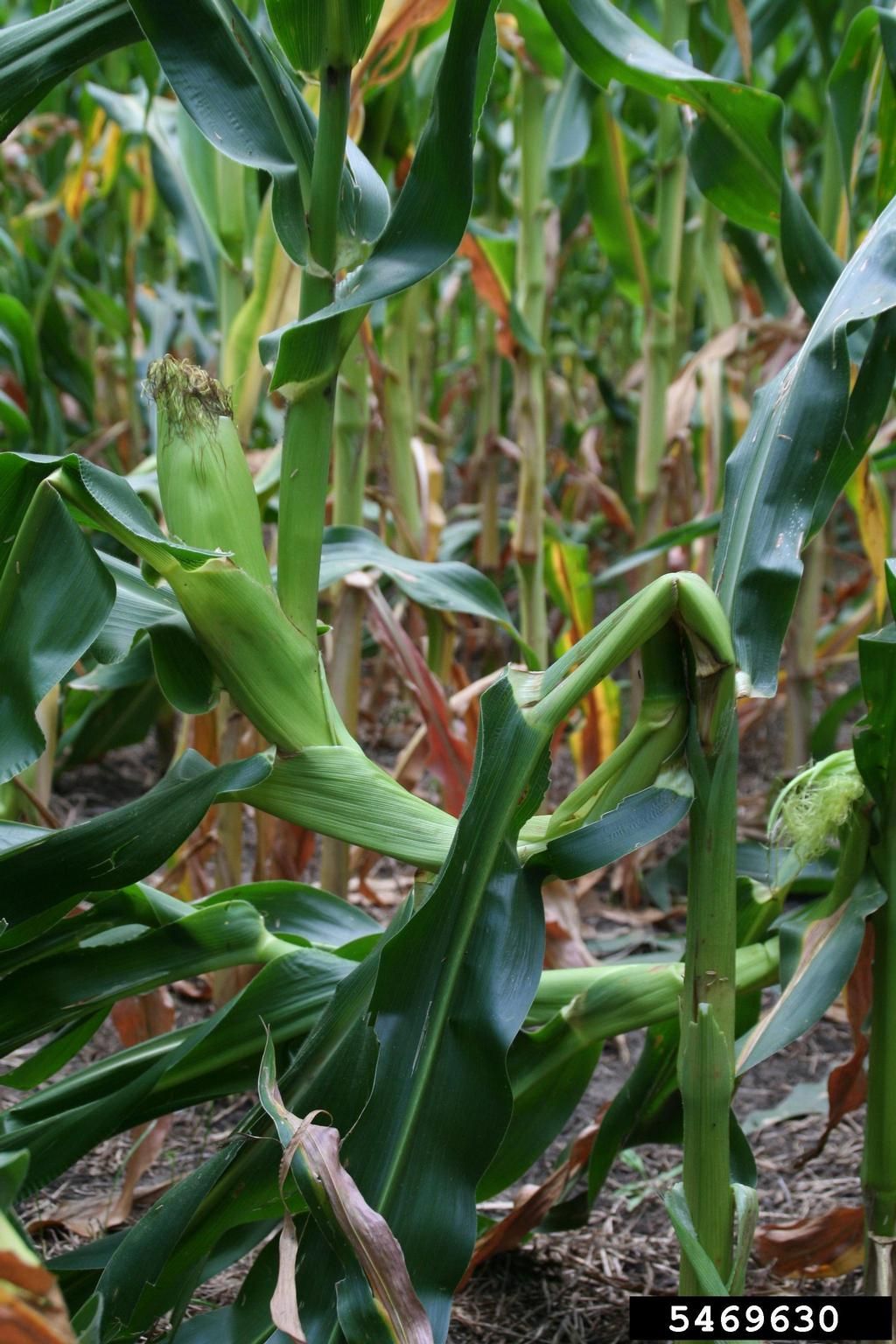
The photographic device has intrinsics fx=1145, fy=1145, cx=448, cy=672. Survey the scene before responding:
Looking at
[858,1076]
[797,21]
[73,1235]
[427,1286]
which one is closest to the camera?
[427,1286]

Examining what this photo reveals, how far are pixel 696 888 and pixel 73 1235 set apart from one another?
0.67m

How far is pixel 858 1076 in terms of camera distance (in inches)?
31.9

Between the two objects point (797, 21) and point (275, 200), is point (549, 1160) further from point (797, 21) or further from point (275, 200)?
point (797, 21)

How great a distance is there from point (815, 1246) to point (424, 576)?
607mm

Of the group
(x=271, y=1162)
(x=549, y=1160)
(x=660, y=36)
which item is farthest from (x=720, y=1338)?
(x=660, y=36)

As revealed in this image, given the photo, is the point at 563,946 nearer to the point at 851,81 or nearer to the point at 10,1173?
the point at 10,1173

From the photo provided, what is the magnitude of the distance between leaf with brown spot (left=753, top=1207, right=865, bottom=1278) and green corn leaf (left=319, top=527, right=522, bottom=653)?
506 mm

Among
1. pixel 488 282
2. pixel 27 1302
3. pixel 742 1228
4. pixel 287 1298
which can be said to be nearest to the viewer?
pixel 27 1302

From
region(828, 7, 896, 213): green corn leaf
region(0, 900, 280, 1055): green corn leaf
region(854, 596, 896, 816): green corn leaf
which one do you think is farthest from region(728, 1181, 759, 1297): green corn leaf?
region(828, 7, 896, 213): green corn leaf

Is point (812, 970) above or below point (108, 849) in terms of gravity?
below

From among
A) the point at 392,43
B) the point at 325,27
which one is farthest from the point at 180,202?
the point at 325,27

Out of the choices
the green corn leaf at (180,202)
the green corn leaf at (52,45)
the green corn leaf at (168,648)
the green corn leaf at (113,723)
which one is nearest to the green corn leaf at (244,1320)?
the green corn leaf at (168,648)

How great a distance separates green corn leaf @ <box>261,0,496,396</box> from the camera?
63 centimetres

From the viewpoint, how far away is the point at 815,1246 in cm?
83
